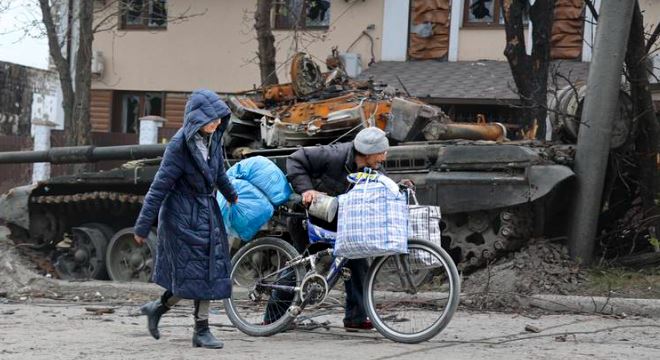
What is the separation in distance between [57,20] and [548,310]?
19026 millimetres

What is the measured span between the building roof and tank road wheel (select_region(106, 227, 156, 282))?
7.88 m

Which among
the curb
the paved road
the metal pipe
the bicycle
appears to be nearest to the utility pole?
the curb

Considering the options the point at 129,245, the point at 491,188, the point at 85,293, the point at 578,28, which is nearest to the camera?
the point at 491,188

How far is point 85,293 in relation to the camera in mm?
12250

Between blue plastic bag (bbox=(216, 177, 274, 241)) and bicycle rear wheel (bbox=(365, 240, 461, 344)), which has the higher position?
blue plastic bag (bbox=(216, 177, 274, 241))

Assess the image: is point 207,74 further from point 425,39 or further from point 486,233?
point 486,233

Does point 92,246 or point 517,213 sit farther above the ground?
point 517,213

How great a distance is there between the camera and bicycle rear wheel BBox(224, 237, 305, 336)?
8.05 meters

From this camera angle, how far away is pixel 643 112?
435 inches

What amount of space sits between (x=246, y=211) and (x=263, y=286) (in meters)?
0.54

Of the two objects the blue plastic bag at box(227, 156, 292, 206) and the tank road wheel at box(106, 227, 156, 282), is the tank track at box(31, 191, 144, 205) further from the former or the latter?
the blue plastic bag at box(227, 156, 292, 206)

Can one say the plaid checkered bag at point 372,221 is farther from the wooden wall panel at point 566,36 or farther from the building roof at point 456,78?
the wooden wall panel at point 566,36

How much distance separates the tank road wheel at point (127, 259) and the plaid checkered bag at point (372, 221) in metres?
6.38

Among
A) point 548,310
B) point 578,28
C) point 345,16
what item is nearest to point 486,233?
point 548,310
